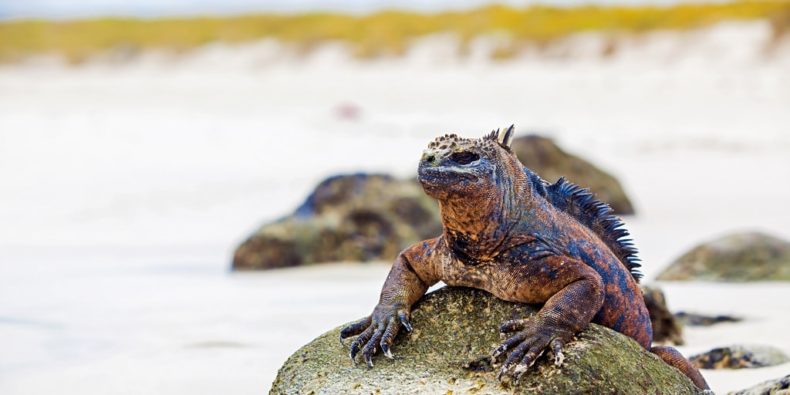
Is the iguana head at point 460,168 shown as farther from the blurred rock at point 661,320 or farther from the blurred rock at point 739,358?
the blurred rock at point 661,320

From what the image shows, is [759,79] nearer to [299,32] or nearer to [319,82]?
[319,82]

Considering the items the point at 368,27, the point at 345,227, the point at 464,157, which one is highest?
the point at 368,27

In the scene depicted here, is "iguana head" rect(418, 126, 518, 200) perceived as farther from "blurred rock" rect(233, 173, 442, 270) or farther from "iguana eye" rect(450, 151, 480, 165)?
"blurred rock" rect(233, 173, 442, 270)

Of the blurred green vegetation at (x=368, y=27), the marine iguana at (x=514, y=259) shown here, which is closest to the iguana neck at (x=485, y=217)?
the marine iguana at (x=514, y=259)

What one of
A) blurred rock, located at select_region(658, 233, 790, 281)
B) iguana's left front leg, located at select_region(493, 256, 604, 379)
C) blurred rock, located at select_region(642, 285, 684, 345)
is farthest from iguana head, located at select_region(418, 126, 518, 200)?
blurred rock, located at select_region(658, 233, 790, 281)

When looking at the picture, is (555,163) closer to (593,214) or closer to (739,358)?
(739,358)

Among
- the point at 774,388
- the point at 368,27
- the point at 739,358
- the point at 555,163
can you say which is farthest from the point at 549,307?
the point at 368,27

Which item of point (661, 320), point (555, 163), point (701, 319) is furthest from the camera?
point (555, 163)
